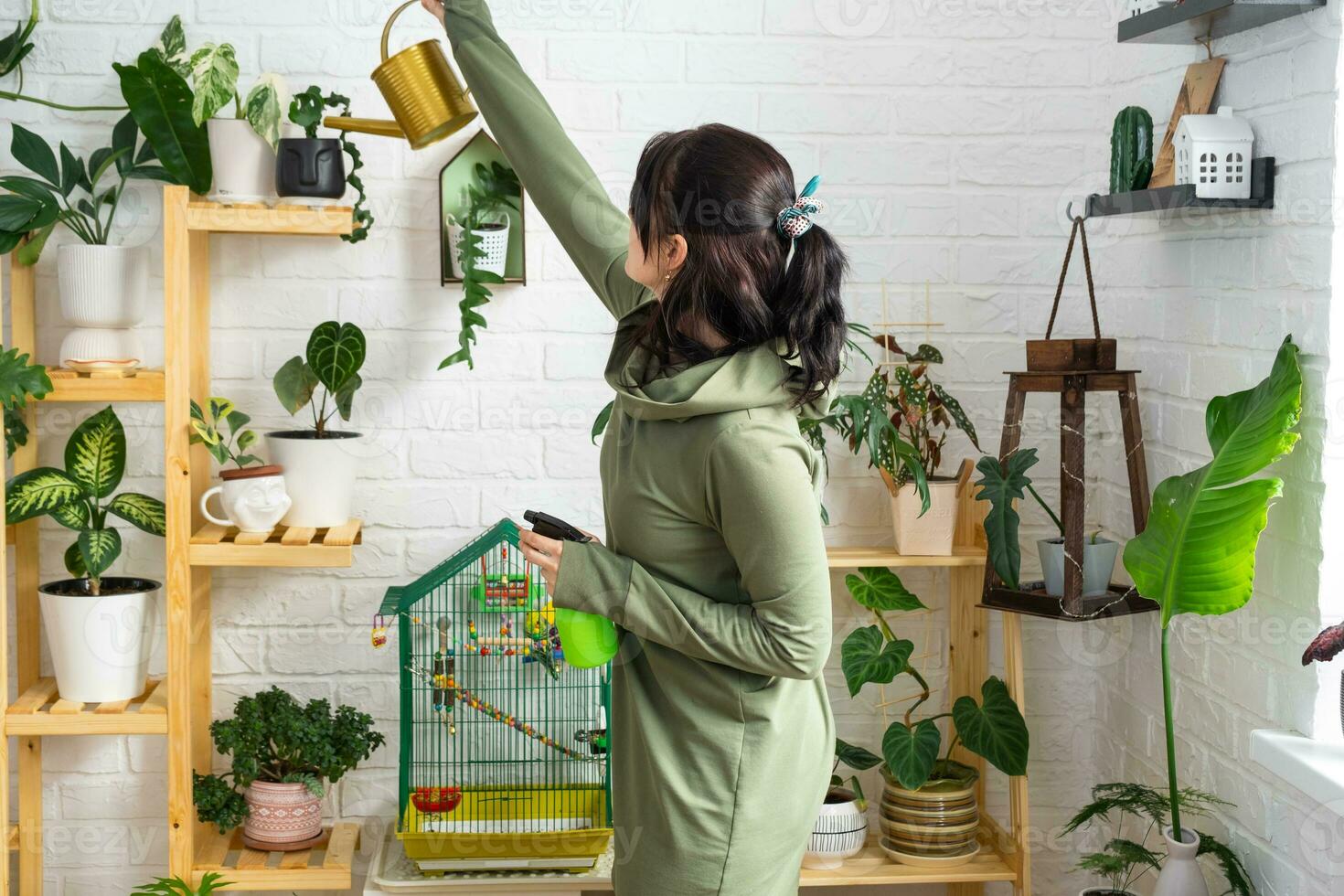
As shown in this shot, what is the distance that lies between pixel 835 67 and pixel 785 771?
135 centimetres

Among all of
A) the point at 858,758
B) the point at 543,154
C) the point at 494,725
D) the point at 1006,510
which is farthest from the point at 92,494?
the point at 1006,510

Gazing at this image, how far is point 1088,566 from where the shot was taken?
1.96m

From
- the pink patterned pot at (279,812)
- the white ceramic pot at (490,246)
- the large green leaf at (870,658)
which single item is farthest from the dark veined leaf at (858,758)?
Answer: the white ceramic pot at (490,246)

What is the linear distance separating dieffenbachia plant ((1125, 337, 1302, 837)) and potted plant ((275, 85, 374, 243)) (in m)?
1.27

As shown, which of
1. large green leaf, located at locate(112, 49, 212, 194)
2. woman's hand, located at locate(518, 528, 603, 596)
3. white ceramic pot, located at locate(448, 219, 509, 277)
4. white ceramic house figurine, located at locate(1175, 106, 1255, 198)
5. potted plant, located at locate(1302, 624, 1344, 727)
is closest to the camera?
woman's hand, located at locate(518, 528, 603, 596)

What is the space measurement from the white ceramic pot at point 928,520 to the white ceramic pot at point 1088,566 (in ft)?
0.62

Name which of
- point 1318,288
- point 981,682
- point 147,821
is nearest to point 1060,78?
point 1318,288

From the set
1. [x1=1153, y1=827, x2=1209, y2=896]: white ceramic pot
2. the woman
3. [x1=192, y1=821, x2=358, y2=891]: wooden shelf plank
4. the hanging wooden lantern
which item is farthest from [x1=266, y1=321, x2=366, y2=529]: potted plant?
[x1=1153, y1=827, x2=1209, y2=896]: white ceramic pot

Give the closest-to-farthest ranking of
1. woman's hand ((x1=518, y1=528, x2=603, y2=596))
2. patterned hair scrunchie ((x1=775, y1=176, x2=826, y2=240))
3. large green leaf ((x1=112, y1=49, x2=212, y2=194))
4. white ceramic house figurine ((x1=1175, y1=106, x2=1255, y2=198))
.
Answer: patterned hair scrunchie ((x1=775, y1=176, x2=826, y2=240)), woman's hand ((x1=518, y1=528, x2=603, y2=596)), white ceramic house figurine ((x1=1175, y1=106, x2=1255, y2=198)), large green leaf ((x1=112, y1=49, x2=212, y2=194))

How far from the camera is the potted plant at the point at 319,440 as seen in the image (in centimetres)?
201

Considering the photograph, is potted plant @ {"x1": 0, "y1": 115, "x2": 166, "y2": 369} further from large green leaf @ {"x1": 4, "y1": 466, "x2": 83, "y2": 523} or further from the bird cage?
the bird cage

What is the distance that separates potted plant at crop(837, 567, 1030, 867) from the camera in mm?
2047

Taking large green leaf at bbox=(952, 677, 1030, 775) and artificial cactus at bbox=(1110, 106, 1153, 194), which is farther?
large green leaf at bbox=(952, 677, 1030, 775)

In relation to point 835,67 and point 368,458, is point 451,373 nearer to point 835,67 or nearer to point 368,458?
point 368,458
